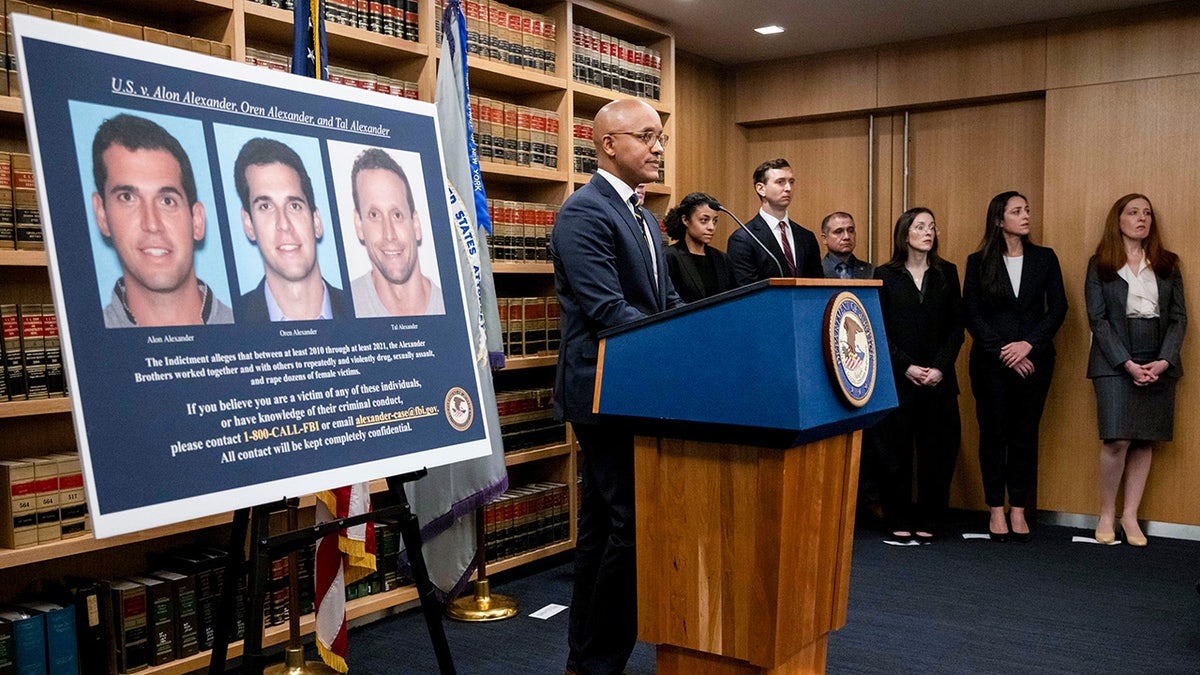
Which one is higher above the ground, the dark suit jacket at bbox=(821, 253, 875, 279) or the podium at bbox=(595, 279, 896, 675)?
the dark suit jacket at bbox=(821, 253, 875, 279)

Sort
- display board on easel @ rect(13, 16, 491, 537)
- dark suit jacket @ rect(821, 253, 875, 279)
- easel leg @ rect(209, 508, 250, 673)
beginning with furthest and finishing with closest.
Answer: dark suit jacket @ rect(821, 253, 875, 279), easel leg @ rect(209, 508, 250, 673), display board on easel @ rect(13, 16, 491, 537)

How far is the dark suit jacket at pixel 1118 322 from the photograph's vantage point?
4.59 m

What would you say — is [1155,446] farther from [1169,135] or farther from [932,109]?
[932,109]

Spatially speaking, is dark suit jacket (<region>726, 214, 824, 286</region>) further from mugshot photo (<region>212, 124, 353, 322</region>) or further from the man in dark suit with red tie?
mugshot photo (<region>212, 124, 353, 322</region>)

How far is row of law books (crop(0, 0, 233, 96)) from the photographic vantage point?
259cm

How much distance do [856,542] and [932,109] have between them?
2560 mm

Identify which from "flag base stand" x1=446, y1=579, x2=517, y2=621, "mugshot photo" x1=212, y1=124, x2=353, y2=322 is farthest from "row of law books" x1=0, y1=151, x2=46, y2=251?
"flag base stand" x1=446, y1=579, x2=517, y2=621

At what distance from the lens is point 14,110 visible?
8.49 ft

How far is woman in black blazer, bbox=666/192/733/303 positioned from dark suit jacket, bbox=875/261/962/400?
85 centimetres

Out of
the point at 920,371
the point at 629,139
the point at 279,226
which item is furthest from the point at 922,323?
the point at 279,226

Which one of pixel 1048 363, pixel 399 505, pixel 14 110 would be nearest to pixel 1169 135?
pixel 1048 363

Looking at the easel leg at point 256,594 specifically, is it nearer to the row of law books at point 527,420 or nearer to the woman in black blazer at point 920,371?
the row of law books at point 527,420

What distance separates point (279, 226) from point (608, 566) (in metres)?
1.19

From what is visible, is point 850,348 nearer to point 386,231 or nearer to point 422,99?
point 386,231
